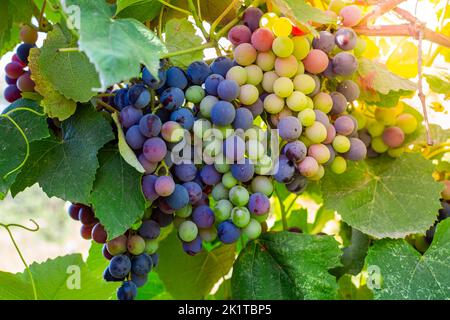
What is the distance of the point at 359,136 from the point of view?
3.77ft

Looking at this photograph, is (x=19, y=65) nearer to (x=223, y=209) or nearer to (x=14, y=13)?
(x=14, y=13)

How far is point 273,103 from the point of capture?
3.13 feet

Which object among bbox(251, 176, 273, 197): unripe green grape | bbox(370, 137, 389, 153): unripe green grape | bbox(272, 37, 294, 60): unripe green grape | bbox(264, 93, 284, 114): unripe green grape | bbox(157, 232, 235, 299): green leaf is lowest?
bbox(157, 232, 235, 299): green leaf

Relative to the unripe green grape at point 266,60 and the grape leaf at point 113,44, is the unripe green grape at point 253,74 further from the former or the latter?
the grape leaf at point 113,44

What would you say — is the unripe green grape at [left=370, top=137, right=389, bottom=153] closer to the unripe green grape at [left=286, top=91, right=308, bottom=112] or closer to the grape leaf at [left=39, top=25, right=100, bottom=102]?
the unripe green grape at [left=286, top=91, right=308, bottom=112]

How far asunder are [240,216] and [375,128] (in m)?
0.34

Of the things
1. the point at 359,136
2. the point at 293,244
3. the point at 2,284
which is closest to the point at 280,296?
the point at 293,244

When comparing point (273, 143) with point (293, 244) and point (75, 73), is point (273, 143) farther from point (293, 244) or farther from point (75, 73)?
point (75, 73)

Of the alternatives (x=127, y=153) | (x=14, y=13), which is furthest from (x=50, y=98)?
(x=14, y=13)

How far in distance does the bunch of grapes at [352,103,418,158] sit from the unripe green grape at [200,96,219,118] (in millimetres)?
322

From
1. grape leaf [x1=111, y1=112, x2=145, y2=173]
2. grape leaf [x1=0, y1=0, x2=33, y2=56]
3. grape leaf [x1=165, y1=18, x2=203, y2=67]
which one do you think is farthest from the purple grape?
grape leaf [x1=0, y1=0, x2=33, y2=56]

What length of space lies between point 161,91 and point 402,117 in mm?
462

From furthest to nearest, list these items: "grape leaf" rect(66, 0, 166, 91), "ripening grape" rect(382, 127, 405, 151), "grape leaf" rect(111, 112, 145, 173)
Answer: "ripening grape" rect(382, 127, 405, 151) → "grape leaf" rect(111, 112, 145, 173) → "grape leaf" rect(66, 0, 166, 91)

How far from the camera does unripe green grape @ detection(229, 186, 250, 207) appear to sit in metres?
0.95
